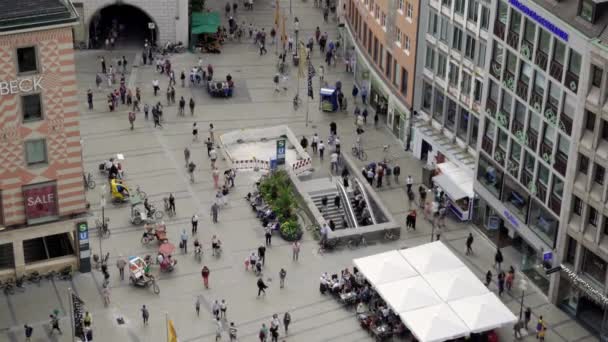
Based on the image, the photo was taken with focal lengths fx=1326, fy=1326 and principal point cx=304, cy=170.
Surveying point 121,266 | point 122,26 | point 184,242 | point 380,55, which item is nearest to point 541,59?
point 184,242

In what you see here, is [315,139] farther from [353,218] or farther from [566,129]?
[566,129]

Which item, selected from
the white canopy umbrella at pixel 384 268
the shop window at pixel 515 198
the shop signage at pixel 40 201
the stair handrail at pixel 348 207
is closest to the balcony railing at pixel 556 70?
the shop window at pixel 515 198

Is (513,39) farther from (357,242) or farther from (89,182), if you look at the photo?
(89,182)

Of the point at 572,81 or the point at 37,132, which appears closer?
the point at 572,81

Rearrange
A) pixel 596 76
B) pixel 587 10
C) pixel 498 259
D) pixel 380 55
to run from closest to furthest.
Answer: pixel 587 10 < pixel 596 76 < pixel 498 259 < pixel 380 55

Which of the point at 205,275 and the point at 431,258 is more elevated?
the point at 431,258

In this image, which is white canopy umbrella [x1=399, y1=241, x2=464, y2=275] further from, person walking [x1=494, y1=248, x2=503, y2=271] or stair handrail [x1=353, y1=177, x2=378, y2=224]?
stair handrail [x1=353, y1=177, x2=378, y2=224]
